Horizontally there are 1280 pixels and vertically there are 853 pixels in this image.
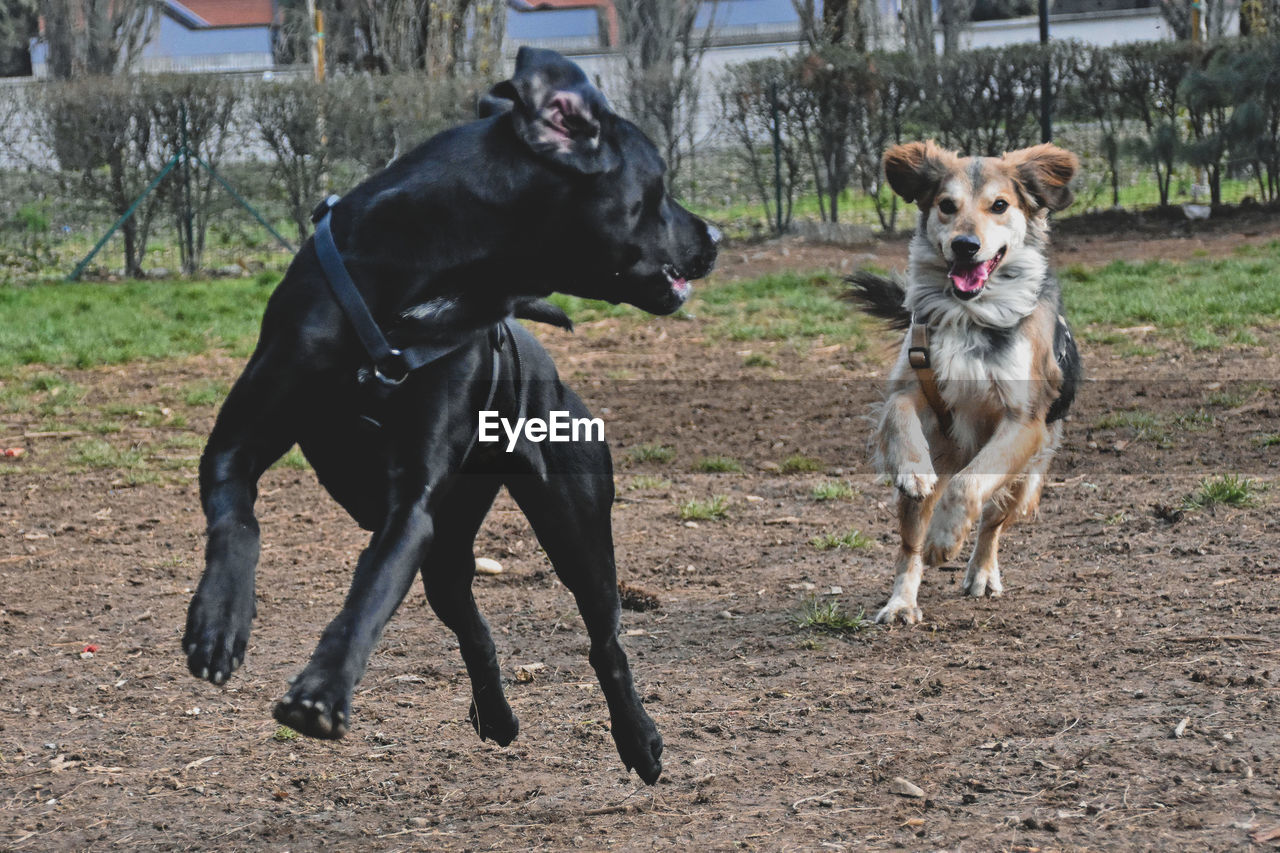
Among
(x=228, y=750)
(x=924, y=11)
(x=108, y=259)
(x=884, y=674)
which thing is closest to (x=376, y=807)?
(x=228, y=750)

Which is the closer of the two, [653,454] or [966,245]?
[966,245]

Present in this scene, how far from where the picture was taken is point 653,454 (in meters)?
7.50

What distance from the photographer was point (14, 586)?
5.61 meters

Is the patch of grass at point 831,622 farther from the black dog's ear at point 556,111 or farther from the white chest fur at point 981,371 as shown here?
the black dog's ear at point 556,111

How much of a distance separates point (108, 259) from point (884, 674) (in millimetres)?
12556

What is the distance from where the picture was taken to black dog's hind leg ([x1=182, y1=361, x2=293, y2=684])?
253 cm

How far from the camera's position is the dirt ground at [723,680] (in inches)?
133

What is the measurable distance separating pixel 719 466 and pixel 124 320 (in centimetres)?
653

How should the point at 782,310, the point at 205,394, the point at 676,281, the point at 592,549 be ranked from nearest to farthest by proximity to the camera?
the point at 676,281 → the point at 592,549 → the point at 205,394 → the point at 782,310

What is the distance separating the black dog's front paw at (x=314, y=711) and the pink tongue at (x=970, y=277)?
321cm

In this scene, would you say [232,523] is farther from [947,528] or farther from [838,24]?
[838,24]

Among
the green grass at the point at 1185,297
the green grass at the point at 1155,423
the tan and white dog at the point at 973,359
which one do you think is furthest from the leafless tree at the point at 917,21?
the tan and white dog at the point at 973,359

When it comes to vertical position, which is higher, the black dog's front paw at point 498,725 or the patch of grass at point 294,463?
the black dog's front paw at point 498,725

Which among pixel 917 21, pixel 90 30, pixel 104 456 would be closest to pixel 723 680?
pixel 104 456
